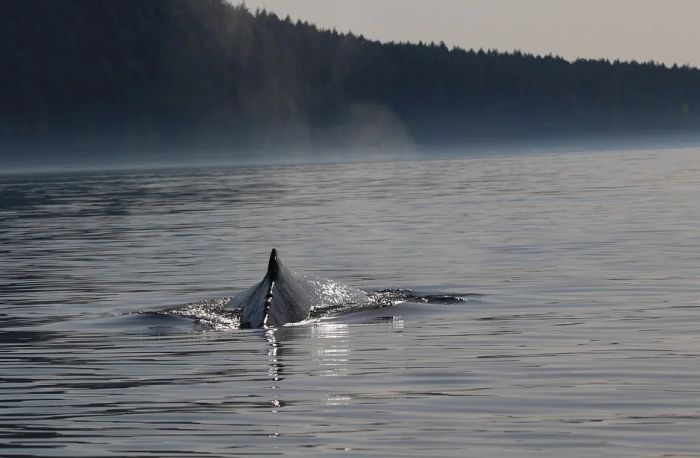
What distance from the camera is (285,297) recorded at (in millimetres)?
20656

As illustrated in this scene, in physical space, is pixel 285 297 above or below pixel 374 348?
above

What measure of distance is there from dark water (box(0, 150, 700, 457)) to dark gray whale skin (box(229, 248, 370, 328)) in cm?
39

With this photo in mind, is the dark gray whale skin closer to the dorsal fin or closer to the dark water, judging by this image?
the dorsal fin

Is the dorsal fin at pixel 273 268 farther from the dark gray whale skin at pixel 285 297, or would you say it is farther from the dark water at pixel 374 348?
the dark water at pixel 374 348

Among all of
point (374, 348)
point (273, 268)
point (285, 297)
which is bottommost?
point (374, 348)

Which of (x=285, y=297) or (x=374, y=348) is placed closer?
(x=374, y=348)

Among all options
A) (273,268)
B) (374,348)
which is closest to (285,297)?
(273,268)

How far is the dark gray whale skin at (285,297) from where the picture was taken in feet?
66.1

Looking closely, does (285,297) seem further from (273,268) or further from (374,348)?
(374,348)

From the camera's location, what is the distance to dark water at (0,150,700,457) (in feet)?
40.6

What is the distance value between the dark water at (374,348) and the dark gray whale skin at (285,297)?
392 millimetres

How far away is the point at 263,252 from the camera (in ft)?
112

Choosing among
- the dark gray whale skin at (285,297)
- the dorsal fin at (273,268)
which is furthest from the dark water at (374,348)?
the dorsal fin at (273,268)

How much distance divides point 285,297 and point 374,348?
134 inches
